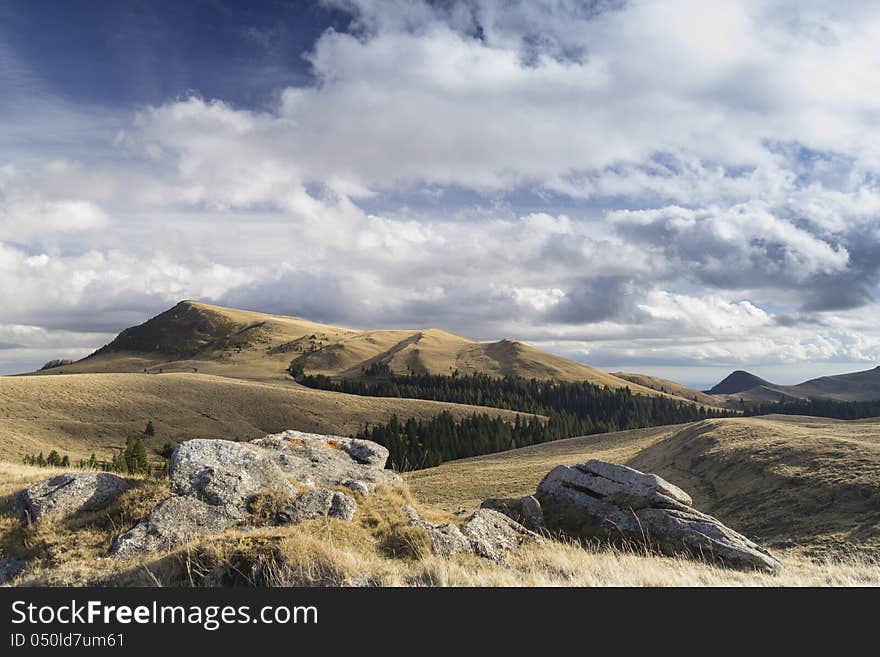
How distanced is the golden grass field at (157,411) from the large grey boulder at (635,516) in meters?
100

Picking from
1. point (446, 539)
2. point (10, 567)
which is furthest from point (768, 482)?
point (10, 567)

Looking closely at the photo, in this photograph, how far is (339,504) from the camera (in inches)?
577

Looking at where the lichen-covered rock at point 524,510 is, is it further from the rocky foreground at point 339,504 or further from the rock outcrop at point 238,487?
the rock outcrop at point 238,487

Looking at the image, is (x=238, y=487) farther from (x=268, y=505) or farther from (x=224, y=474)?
(x=268, y=505)

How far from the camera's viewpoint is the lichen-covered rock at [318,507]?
1410 centimetres

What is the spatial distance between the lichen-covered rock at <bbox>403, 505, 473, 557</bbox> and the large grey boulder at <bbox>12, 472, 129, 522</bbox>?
27.3ft

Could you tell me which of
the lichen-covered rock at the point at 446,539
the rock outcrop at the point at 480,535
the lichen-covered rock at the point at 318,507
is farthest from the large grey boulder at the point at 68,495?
the lichen-covered rock at the point at 446,539

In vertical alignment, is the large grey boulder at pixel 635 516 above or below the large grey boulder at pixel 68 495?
below

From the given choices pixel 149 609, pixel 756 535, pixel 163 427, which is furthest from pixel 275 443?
pixel 163 427

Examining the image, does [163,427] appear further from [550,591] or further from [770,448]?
[550,591]

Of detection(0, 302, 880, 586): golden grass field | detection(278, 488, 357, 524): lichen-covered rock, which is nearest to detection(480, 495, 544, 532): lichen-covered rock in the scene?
detection(0, 302, 880, 586): golden grass field

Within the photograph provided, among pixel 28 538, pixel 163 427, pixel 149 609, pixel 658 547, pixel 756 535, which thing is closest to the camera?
pixel 149 609

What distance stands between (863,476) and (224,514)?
33.8 metres

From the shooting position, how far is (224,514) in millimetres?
13773
